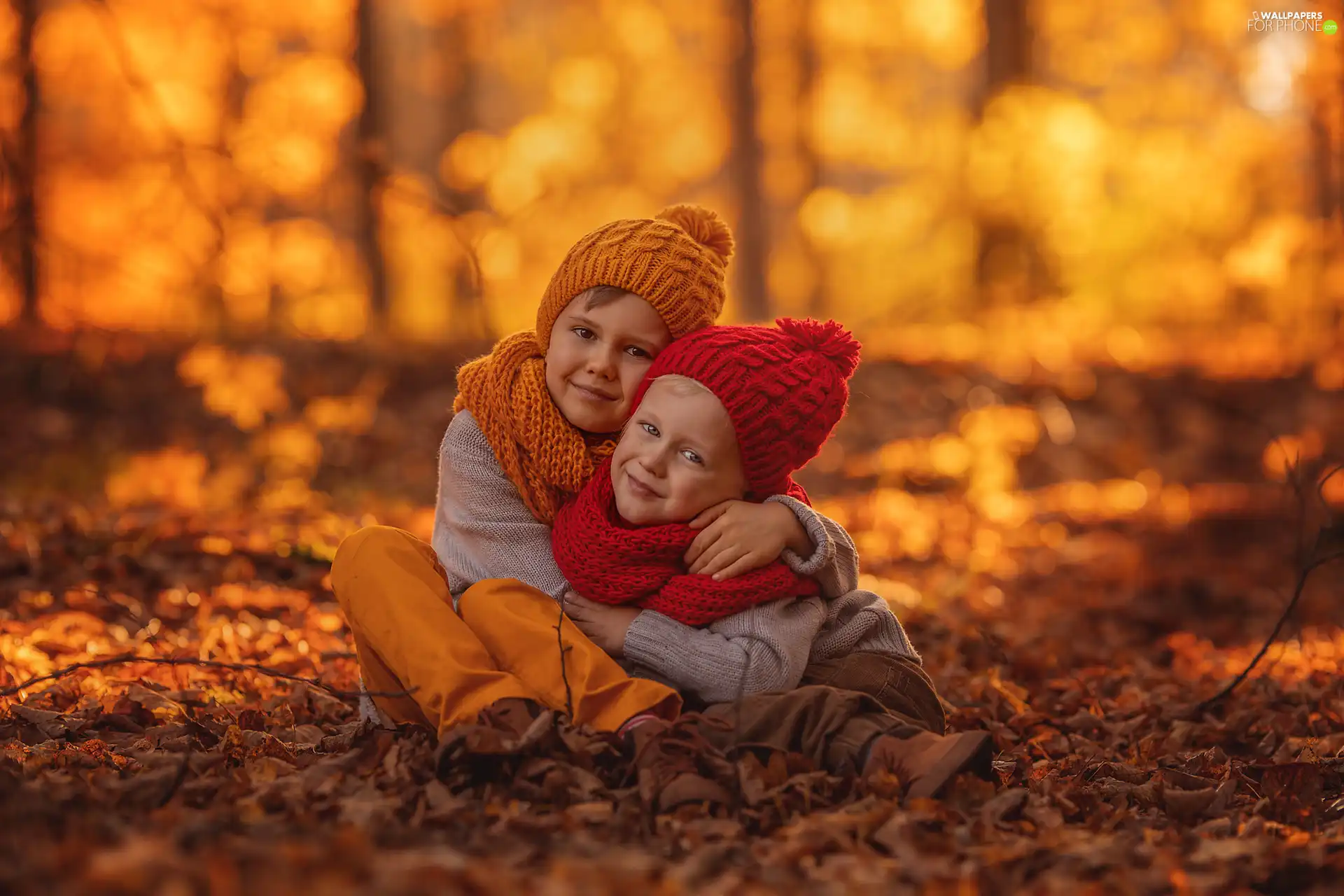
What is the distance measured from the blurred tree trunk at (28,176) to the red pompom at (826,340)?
912 centimetres

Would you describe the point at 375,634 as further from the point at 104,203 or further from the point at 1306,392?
the point at 104,203

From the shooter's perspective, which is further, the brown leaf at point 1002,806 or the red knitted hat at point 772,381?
the red knitted hat at point 772,381

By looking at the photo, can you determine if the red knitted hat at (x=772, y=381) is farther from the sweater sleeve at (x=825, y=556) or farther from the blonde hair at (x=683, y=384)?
the sweater sleeve at (x=825, y=556)

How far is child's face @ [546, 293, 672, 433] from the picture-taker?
331 centimetres

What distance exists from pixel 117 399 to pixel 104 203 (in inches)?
338

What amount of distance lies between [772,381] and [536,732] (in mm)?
1052

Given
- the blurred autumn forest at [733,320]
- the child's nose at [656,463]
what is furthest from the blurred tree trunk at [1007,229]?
the child's nose at [656,463]

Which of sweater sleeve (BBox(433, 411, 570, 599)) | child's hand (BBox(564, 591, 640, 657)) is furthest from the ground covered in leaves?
sweater sleeve (BBox(433, 411, 570, 599))

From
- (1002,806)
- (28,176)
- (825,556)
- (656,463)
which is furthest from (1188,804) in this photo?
(28,176)

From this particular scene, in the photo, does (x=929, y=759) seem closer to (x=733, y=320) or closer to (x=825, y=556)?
(x=825, y=556)

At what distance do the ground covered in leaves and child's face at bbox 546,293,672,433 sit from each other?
934 mm

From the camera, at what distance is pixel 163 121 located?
23.2 ft

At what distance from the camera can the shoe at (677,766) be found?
2.67 m

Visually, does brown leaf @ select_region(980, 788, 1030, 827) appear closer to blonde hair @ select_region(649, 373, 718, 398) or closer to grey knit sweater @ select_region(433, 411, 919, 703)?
grey knit sweater @ select_region(433, 411, 919, 703)
